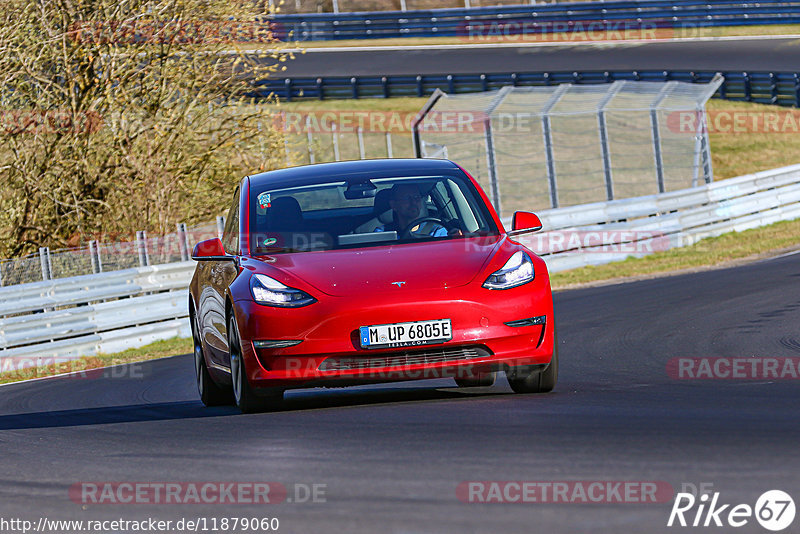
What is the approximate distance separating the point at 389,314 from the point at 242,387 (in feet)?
3.52

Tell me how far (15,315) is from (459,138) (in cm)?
2035

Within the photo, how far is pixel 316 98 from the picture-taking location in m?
42.9

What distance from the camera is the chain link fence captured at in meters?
22.2

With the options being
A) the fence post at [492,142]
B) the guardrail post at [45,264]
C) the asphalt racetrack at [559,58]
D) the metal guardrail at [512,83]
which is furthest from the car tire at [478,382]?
the asphalt racetrack at [559,58]

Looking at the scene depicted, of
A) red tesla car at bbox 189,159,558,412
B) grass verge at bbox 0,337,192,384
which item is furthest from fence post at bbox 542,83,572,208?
red tesla car at bbox 189,159,558,412

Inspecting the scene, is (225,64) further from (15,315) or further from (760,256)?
(760,256)

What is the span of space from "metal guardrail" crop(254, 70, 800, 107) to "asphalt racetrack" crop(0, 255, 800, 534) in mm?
21741

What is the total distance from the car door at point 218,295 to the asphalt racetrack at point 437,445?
417mm

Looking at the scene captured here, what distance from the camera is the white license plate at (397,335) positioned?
7.21 m

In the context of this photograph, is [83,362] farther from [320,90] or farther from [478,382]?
[320,90]

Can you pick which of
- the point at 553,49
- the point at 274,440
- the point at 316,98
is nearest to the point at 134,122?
the point at 274,440

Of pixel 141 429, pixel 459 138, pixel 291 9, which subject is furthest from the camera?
pixel 291 9

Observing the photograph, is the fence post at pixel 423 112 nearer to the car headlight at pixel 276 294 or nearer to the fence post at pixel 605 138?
the fence post at pixel 605 138

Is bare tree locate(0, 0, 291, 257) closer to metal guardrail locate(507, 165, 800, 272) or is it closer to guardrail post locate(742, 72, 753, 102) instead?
metal guardrail locate(507, 165, 800, 272)
